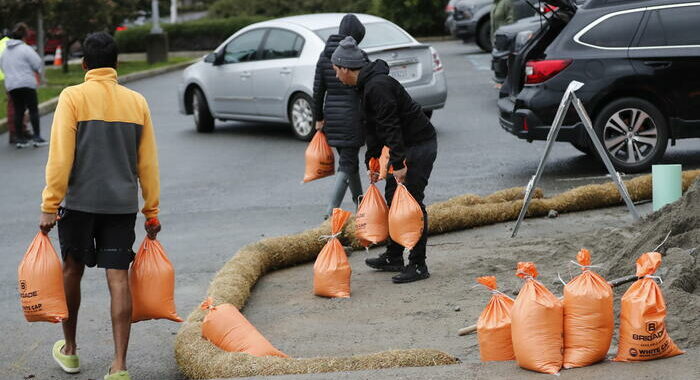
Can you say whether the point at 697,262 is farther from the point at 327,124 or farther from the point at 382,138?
the point at 327,124

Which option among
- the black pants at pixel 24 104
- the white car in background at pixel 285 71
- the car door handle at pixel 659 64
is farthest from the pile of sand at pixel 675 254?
the black pants at pixel 24 104

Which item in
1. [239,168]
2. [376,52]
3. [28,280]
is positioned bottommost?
[239,168]

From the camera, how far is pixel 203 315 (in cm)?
686

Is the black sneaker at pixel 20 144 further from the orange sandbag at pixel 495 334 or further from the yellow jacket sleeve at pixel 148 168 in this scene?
the orange sandbag at pixel 495 334

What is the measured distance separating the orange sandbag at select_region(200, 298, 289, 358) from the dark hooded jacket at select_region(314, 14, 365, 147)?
386 centimetres

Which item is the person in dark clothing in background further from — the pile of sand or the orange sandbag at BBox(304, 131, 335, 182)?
the pile of sand

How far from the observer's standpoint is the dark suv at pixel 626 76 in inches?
466

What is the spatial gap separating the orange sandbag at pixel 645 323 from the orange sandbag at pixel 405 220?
2.76m

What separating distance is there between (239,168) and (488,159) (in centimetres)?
301

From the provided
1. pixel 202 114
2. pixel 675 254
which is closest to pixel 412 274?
pixel 675 254

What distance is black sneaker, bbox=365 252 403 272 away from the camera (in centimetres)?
865

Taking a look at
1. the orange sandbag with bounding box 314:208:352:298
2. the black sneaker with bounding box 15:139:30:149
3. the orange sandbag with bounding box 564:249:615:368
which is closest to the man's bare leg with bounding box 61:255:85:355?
the orange sandbag with bounding box 314:208:352:298

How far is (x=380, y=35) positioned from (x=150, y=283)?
33.4 feet

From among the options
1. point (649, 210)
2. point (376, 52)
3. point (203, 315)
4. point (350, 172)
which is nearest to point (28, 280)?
point (203, 315)
